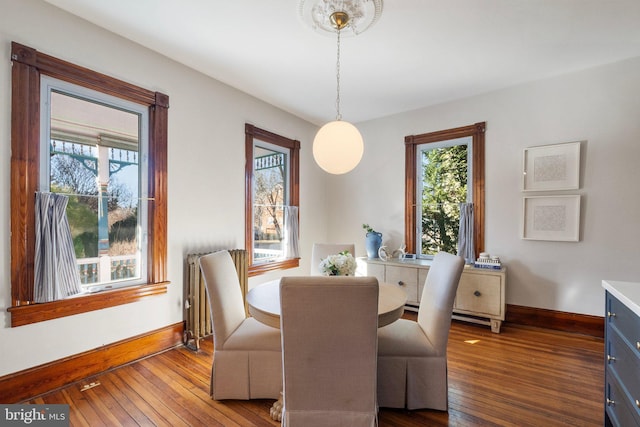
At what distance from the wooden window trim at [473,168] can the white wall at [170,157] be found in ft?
5.58

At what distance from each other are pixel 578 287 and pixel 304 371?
3.15 metres

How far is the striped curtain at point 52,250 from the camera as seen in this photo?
1.95m

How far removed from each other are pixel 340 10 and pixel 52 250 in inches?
99.4

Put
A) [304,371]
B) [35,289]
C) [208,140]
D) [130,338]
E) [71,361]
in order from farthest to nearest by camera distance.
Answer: [208,140], [130,338], [71,361], [35,289], [304,371]

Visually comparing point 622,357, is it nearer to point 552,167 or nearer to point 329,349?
point 329,349

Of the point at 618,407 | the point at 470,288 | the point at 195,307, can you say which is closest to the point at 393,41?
the point at 470,288

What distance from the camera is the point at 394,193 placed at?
13.7 feet

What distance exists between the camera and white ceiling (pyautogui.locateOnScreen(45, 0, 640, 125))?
205 cm

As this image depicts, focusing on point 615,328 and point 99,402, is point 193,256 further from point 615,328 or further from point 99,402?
point 615,328

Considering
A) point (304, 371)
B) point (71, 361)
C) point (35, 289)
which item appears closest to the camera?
point (304, 371)

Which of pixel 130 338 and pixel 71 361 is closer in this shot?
pixel 71 361

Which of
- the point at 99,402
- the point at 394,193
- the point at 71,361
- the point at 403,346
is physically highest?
the point at 394,193

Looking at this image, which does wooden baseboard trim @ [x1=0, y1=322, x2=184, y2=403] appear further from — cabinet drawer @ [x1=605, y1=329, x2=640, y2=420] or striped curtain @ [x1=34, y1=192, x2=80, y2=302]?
cabinet drawer @ [x1=605, y1=329, x2=640, y2=420]

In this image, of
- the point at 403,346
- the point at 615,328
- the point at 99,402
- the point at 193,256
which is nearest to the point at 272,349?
the point at 403,346
